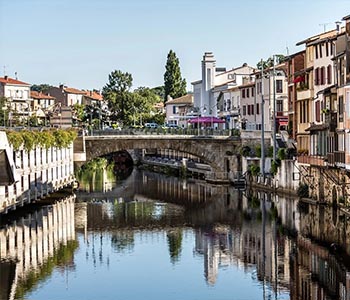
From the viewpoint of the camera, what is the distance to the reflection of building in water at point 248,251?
150ft

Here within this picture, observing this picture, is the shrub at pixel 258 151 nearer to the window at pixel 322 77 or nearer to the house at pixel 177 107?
the window at pixel 322 77

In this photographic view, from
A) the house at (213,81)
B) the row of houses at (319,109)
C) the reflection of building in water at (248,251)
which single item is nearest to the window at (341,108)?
the row of houses at (319,109)

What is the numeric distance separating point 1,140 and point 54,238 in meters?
7.29

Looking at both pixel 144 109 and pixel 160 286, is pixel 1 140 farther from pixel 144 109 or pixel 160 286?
pixel 144 109

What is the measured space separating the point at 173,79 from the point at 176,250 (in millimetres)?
126354

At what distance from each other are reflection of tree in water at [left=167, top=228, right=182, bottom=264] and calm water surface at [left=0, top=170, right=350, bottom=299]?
7cm

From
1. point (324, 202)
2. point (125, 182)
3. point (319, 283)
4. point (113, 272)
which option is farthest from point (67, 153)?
point (319, 283)

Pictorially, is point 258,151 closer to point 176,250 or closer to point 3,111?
point 176,250

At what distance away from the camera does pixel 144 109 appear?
15662cm

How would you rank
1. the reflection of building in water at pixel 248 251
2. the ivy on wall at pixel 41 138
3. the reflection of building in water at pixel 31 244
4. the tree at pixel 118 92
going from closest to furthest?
1. the reflection of building in water at pixel 31 244
2. the reflection of building in water at pixel 248 251
3. the ivy on wall at pixel 41 138
4. the tree at pixel 118 92

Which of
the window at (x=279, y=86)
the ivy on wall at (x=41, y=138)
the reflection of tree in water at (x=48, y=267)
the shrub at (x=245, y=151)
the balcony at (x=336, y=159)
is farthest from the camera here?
the window at (x=279, y=86)

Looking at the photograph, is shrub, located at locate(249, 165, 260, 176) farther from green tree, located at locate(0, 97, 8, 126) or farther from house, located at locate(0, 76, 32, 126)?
house, located at locate(0, 76, 32, 126)

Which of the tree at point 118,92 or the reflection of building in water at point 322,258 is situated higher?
the tree at point 118,92

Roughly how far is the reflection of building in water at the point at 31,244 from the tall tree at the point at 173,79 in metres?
101
